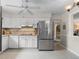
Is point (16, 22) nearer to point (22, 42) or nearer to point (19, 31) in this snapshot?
point (19, 31)

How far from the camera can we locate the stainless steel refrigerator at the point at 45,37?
28.3 feet

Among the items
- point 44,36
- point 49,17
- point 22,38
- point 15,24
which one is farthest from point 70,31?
point 15,24

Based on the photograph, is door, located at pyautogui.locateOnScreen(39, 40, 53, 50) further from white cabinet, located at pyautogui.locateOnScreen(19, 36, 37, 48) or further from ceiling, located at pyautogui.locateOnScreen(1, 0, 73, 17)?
ceiling, located at pyautogui.locateOnScreen(1, 0, 73, 17)

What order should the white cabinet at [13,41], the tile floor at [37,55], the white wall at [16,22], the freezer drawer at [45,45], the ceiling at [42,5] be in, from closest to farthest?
the tile floor at [37,55] → the ceiling at [42,5] → the freezer drawer at [45,45] → the white cabinet at [13,41] → the white wall at [16,22]

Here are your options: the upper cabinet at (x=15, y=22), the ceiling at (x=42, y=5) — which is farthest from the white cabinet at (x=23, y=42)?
the ceiling at (x=42, y=5)

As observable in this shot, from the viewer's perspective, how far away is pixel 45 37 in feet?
28.7

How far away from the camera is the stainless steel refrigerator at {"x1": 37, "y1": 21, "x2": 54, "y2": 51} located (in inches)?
340

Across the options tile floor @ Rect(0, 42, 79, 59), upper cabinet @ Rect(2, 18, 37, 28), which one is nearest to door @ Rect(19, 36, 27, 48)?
upper cabinet @ Rect(2, 18, 37, 28)

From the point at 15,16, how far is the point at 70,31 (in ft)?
15.7

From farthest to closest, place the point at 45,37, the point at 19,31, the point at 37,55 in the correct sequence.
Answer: the point at 19,31, the point at 45,37, the point at 37,55

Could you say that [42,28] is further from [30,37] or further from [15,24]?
[15,24]

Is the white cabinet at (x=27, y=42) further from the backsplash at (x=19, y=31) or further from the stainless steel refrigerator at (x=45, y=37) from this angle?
the backsplash at (x=19, y=31)

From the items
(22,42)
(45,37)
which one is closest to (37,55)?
(45,37)

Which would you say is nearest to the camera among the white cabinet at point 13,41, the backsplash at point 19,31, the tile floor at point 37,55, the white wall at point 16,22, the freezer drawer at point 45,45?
the tile floor at point 37,55
